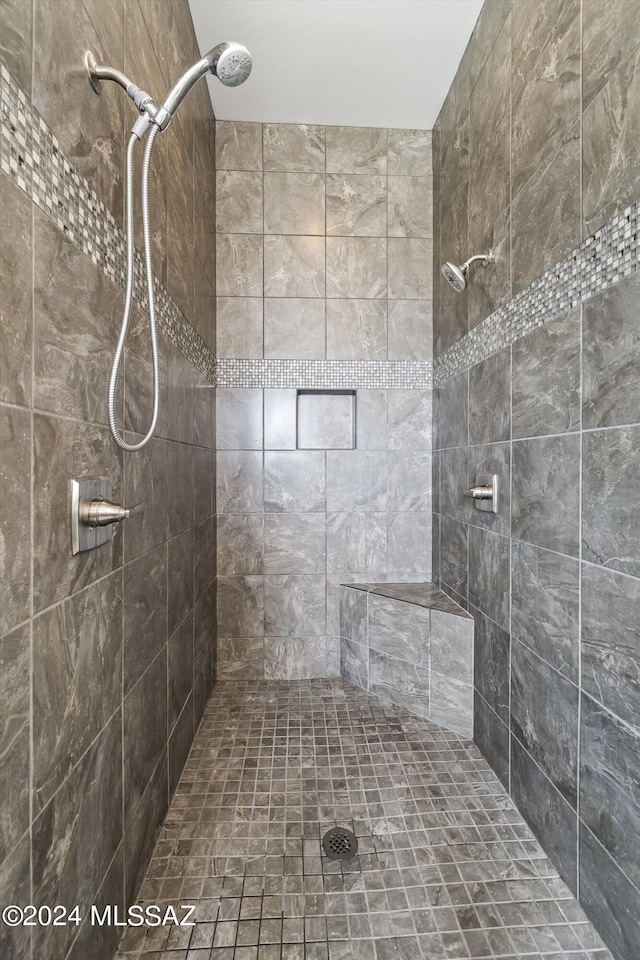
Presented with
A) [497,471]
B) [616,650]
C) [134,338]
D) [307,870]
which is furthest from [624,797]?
[134,338]

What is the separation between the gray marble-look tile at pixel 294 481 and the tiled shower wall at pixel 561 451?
79cm

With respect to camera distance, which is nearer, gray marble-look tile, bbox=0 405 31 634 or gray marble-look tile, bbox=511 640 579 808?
gray marble-look tile, bbox=0 405 31 634

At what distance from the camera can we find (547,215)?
1.22 metres

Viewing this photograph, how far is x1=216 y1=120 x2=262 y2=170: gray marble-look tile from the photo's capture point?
7.24 feet

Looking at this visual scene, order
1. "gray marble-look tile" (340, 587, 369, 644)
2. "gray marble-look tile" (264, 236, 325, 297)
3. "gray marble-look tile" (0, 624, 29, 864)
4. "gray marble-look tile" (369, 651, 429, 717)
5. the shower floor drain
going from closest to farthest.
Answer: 1. "gray marble-look tile" (0, 624, 29, 864)
2. the shower floor drain
3. "gray marble-look tile" (369, 651, 429, 717)
4. "gray marble-look tile" (340, 587, 369, 644)
5. "gray marble-look tile" (264, 236, 325, 297)

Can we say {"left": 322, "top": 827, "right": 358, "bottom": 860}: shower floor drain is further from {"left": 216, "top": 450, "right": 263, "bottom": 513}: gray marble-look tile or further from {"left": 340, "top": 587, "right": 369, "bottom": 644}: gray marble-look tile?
{"left": 216, "top": 450, "right": 263, "bottom": 513}: gray marble-look tile

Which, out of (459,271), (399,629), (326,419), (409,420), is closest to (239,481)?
(326,419)

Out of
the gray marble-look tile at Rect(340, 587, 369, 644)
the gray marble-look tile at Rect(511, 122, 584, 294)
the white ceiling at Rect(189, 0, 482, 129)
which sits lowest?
the gray marble-look tile at Rect(340, 587, 369, 644)

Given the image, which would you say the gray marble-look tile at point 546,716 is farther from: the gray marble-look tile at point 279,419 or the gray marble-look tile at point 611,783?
the gray marble-look tile at point 279,419

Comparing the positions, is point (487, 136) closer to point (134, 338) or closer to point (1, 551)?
point (134, 338)

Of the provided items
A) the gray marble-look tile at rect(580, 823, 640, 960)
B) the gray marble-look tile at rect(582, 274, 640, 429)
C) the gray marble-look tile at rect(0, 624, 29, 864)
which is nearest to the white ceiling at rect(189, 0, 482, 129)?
the gray marble-look tile at rect(582, 274, 640, 429)

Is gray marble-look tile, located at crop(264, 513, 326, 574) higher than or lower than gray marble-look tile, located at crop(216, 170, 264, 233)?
lower

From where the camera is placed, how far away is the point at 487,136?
1625mm

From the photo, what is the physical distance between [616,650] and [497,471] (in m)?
0.72
